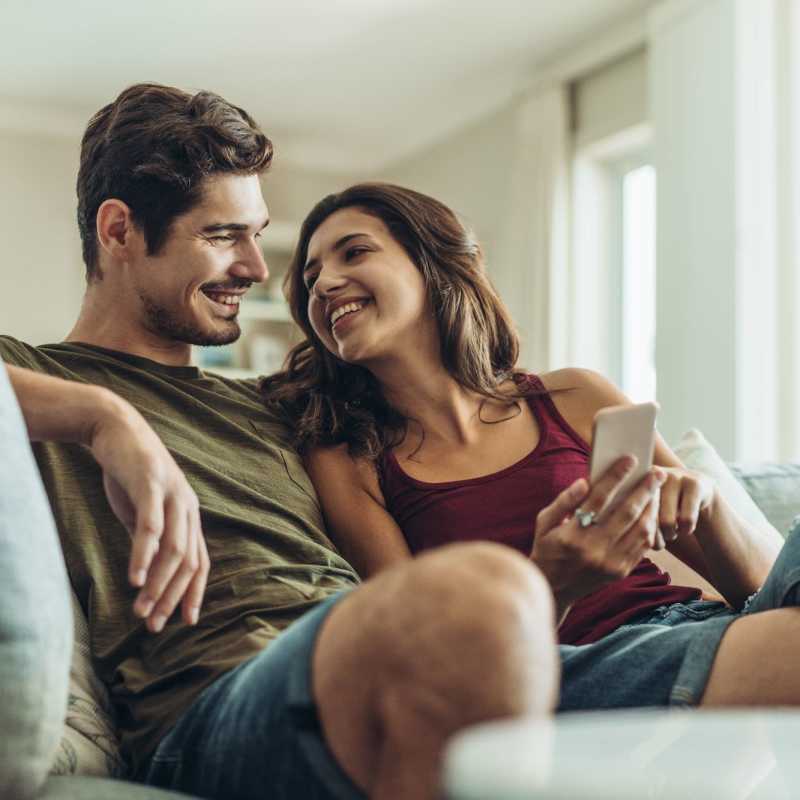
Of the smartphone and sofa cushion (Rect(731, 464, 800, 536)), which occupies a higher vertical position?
the smartphone

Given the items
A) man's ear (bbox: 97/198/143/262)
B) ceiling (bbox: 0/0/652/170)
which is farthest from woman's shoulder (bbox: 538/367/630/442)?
ceiling (bbox: 0/0/652/170)

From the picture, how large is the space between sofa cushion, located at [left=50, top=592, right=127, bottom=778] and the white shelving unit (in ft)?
18.7

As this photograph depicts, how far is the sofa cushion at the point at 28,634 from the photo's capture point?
0.94 meters

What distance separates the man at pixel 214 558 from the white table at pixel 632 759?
16 centimetres

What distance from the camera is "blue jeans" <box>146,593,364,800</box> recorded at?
91 centimetres

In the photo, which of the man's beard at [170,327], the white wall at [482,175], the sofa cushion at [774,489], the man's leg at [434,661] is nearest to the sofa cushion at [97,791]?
the man's leg at [434,661]

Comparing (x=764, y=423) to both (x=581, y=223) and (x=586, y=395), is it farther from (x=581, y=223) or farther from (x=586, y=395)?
(x=586, y=395)

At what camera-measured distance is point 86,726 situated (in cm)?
125

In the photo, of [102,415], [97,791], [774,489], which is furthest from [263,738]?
[774,489]

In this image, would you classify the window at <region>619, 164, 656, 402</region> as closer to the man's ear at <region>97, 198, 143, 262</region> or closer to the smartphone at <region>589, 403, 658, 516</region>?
the man's ear at <region>97, 198, 143, 262</region>

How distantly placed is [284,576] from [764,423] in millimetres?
3291

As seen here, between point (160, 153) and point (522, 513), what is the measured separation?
829mm

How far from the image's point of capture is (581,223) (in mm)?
5625

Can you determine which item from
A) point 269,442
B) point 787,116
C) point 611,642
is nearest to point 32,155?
point 787,116
